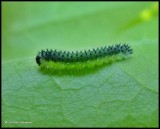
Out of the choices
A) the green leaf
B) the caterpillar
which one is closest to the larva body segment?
the caterpillar

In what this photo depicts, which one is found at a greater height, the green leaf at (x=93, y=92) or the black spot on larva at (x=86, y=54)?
the black spot on larva at (x=86, y=54)

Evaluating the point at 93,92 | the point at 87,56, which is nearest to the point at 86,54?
the point at 87,56

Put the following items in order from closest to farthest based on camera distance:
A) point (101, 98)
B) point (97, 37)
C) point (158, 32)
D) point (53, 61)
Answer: point (101, 98) < point (53, 61) < point (158, 32) < point (97, 37)

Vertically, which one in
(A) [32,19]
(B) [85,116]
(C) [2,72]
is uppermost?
(A) [32,19]

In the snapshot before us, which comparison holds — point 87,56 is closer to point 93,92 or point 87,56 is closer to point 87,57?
point 87,57

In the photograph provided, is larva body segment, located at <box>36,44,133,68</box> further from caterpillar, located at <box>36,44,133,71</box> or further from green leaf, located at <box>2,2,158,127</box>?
green leaf, located at <box>2,2,158,127</box>

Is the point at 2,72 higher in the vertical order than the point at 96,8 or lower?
lower

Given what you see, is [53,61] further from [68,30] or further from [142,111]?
[68,30]

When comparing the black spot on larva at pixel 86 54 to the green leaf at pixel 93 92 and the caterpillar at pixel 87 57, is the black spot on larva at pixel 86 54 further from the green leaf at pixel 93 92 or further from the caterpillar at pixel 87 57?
the green leaf at pixel 93 92

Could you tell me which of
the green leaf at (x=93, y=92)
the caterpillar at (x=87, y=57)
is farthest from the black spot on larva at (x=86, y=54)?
the green leaf at (x=93, y=92)

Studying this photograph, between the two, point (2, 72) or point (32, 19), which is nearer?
point (2, 72)

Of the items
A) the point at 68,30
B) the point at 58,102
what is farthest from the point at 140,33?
the point at 58,102
